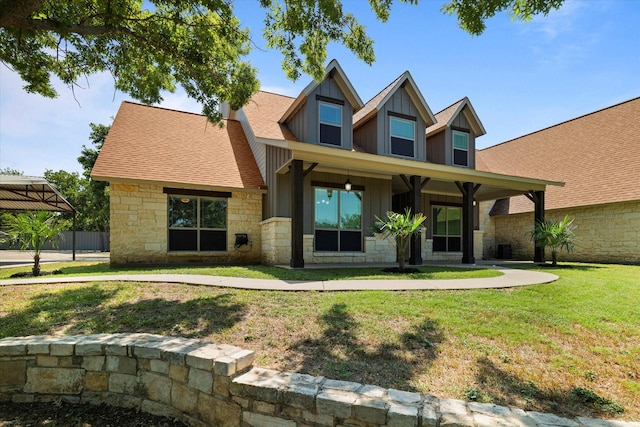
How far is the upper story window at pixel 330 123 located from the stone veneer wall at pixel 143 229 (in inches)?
166

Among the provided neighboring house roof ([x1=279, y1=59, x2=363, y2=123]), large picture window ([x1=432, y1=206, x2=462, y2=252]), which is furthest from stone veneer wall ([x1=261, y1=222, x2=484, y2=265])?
neighboring house roof ([x1=279, y1=59, x2=363, y2=123])

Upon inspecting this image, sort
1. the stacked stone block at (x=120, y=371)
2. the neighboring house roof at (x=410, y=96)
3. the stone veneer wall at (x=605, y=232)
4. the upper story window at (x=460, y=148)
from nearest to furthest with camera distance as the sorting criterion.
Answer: the stacked stone block at (x=120, y=371) < the neighboring house roof at (x=410, y=96) < the stone veneer wall at (x=605, y=232) < the upper story window at (x=460, y=148)

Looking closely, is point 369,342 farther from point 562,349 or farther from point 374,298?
point 562,349

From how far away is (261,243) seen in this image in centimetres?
1219

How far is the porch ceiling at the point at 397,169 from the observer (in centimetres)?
902

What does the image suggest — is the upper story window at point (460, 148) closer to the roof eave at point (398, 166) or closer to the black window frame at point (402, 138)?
the black window frame at point (402, 138)

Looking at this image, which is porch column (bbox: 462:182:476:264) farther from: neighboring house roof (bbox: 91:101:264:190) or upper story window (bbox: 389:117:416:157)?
neighboring house roof (bbox: 91:101:264:190)

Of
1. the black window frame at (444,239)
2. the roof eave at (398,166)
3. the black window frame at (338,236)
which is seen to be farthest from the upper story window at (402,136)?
the black window frame at (444,239)

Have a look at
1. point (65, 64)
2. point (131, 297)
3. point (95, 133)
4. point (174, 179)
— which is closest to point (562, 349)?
point (131, 297)

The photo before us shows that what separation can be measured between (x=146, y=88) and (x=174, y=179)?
3057mm

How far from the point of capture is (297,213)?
8.93 metres

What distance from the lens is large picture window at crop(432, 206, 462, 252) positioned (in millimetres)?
15469

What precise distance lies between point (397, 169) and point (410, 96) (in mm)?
4726

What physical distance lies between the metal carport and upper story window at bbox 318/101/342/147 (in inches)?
416
